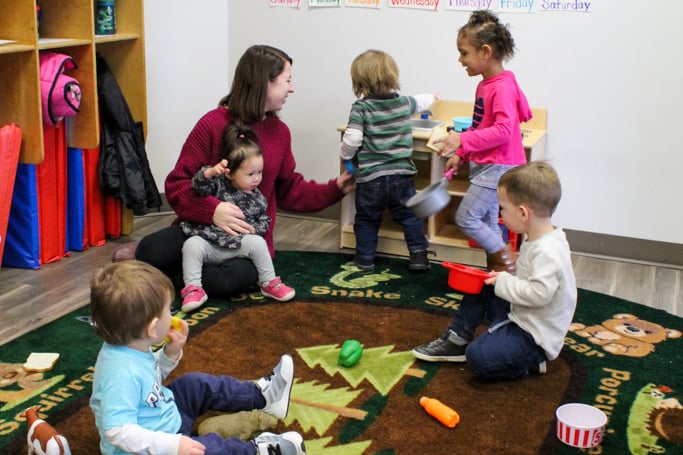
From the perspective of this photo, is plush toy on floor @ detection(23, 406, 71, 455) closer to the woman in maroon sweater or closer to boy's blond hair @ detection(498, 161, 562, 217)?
the woman in maroon sweater

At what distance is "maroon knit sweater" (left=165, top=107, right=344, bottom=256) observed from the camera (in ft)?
9.73

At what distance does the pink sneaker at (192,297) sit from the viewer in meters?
2.80

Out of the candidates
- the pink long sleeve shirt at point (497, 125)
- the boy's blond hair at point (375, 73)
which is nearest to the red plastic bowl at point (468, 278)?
the pink long sleeve shirt at point (497, 125)

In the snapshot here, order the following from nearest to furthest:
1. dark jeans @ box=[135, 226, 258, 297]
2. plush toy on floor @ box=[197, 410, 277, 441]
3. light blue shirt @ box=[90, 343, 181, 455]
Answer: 1. light blue shirt @ box=[90, 343, 181, 455]
2. plush toy on floor @ box=[197, 410, 277, 441]
3. dark jeans @ box=[135, 226, 258, 297]

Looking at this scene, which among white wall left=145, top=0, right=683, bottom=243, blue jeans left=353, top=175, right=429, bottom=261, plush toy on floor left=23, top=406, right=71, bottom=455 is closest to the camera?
plush toy on floor left=23, top=406, right=71, bottom=455

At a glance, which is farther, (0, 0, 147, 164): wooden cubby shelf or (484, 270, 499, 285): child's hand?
(0, 0, 147, 164): wooden cubby shelf

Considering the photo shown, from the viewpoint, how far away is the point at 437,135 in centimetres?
328

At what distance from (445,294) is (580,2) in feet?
4.32

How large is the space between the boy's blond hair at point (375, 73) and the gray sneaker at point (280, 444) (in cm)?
162

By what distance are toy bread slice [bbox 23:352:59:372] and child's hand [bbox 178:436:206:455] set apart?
835 millimetres

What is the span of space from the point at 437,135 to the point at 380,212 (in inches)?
14.8

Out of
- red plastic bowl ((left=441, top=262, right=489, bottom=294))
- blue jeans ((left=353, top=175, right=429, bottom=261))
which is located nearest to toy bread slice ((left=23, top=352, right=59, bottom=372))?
red plastic bowl ((left=441, top=262, right=489, bottom=294))

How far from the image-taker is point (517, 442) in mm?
2041

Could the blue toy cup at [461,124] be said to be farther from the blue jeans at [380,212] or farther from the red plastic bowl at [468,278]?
the red plastic bowl at [468,278]
